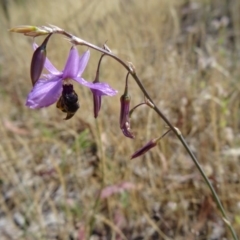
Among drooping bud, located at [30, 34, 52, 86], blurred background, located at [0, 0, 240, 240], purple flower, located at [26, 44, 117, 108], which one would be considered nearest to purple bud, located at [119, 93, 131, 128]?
purple flower, located at [26, 44, 117, 108]

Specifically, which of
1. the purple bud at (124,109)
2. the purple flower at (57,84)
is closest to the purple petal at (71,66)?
the purple flower at (57,84)

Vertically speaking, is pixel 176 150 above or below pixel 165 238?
above

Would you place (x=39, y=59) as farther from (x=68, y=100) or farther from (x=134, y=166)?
(x=134, y=166)

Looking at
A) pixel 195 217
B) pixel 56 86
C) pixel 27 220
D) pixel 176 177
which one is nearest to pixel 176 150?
pixel 176 177

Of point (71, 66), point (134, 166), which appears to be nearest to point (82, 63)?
point (71, 66)

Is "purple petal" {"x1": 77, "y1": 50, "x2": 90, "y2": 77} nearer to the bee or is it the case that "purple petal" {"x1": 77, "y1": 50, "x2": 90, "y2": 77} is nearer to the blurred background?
the bee

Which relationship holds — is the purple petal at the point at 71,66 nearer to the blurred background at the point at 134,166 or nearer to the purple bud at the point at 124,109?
the purple bud at the point at 124,109

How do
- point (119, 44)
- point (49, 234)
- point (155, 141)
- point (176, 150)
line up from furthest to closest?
point (119, 44) → point (176, 150) → point (49, 234) → point (155, 141)

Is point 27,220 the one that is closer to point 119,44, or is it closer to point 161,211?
point 161,211
